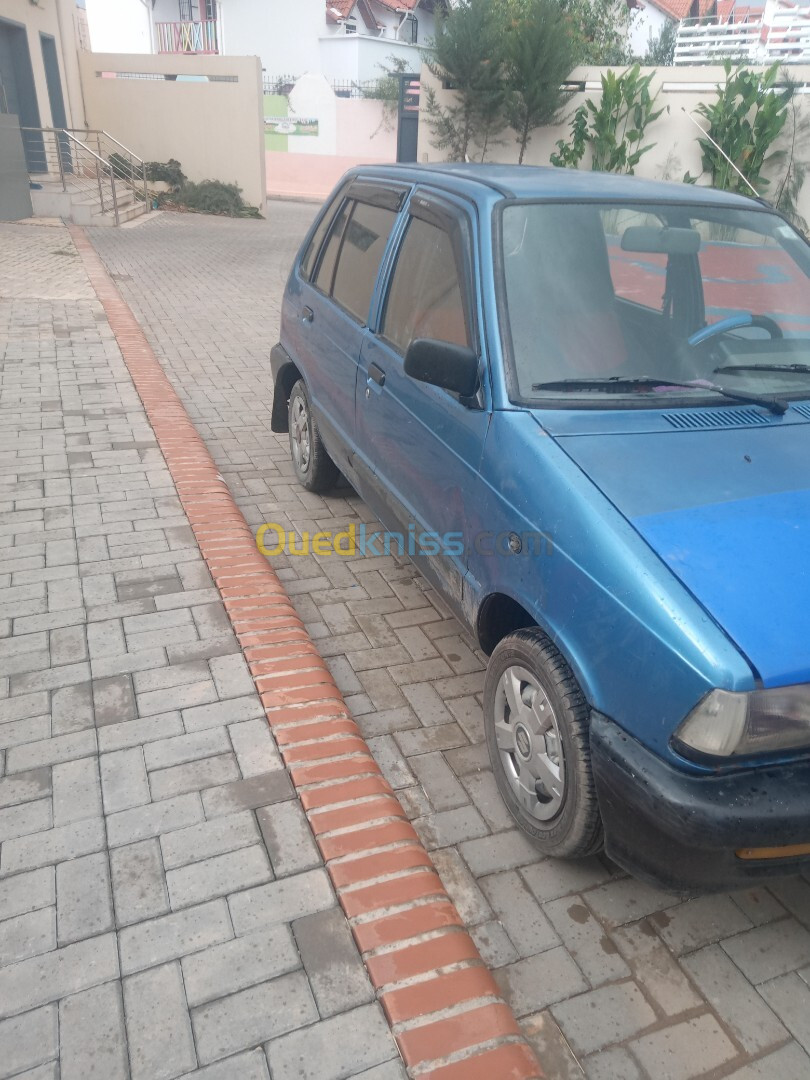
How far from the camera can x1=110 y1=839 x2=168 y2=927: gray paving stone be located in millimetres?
2286

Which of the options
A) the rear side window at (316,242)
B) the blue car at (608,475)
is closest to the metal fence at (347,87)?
the rear side window at (316,242)

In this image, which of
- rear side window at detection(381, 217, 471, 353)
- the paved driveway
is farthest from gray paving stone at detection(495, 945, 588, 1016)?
rear side window at detection(381, 217, 471, 353)

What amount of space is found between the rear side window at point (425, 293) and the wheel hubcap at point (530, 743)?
1.26 m

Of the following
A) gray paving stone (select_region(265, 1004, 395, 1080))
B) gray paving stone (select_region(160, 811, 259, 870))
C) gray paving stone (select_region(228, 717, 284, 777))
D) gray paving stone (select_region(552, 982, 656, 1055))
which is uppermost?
gray paving stone (select_region(265, 1004, 395, 1080))

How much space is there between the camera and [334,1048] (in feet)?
6.44

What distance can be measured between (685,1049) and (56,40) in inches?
968

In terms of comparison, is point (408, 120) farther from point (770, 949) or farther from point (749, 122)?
point (770, 949)

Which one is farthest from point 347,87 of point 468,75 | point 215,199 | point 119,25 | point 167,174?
point 468,75

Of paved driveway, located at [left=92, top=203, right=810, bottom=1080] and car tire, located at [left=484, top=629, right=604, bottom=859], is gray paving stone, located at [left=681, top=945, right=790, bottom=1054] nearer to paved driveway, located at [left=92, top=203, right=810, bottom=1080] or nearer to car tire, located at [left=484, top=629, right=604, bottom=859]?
paved driveway, located at [left=92, top=203, right=810, bottom=1080]

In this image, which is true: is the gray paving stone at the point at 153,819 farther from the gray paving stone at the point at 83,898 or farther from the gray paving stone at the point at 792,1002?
the gray paving stone at the point at 792,1002

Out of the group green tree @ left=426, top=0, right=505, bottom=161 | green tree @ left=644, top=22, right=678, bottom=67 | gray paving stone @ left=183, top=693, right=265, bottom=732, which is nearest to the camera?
gray paving stone @ left=183, top=693, right=265, bottom=732

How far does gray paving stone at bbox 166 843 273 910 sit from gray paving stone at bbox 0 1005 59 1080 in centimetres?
41

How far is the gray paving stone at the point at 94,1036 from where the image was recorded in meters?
1.90

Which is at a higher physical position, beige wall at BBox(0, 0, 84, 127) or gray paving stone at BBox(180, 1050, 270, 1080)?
beige wall at BBox(0, 0, 84, 127)
